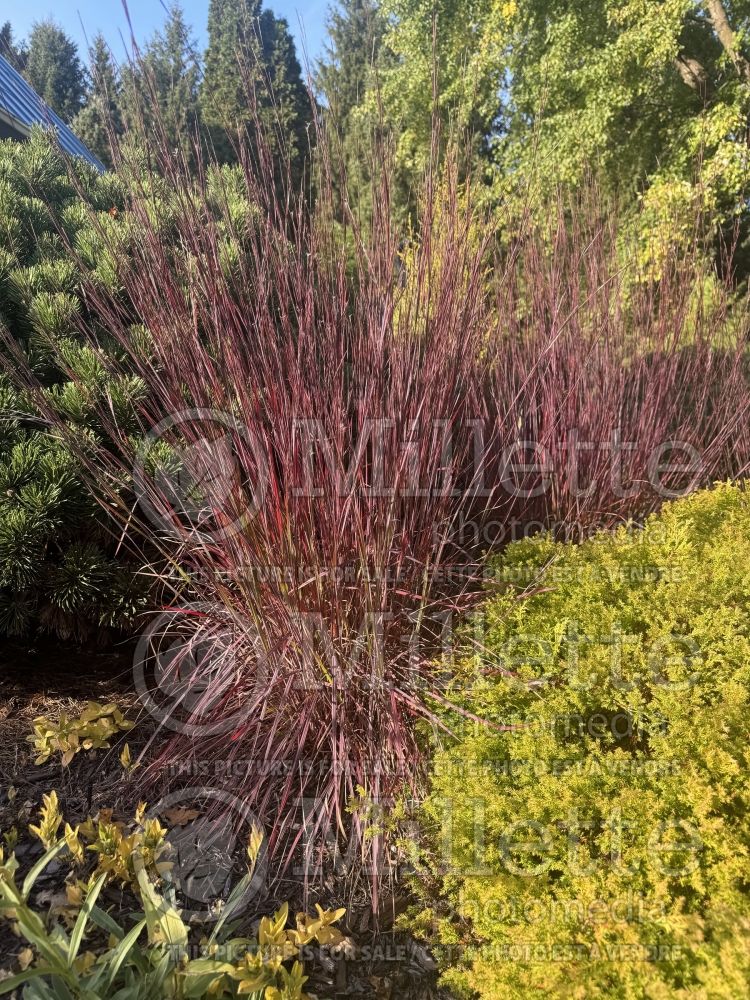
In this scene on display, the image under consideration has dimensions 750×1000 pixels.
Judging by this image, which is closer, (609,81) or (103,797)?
(103,797)

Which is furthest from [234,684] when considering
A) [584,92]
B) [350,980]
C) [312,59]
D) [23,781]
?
[584,92]

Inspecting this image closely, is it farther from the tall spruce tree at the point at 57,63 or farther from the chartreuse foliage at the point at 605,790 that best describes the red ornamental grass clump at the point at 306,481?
the tall spruce tree at the point at 57,63

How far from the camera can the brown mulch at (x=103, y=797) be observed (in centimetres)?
145

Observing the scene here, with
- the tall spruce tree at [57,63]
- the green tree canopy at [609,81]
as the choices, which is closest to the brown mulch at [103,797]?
the green tree canopy at [609,81]

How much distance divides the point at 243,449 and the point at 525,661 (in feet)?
3.10

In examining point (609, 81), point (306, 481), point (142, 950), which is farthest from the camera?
point (609, 81)

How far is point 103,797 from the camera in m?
1.80

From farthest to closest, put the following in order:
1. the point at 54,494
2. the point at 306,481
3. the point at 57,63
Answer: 1. the point at 57,63
2. the point at 54,494
3. the point at 306,481

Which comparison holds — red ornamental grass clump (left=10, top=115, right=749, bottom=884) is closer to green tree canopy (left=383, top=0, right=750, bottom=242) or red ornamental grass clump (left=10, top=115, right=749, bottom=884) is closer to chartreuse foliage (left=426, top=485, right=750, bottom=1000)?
chartreuse foliage (left=426, top=485, right=750, bottom=1000)

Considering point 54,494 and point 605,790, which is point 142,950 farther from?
point 54,494

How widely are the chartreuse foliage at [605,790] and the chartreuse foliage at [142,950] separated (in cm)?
33

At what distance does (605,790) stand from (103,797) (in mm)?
1307

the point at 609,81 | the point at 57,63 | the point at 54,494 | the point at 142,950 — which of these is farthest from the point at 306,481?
the point at 57,63

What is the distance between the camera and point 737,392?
3.39m
